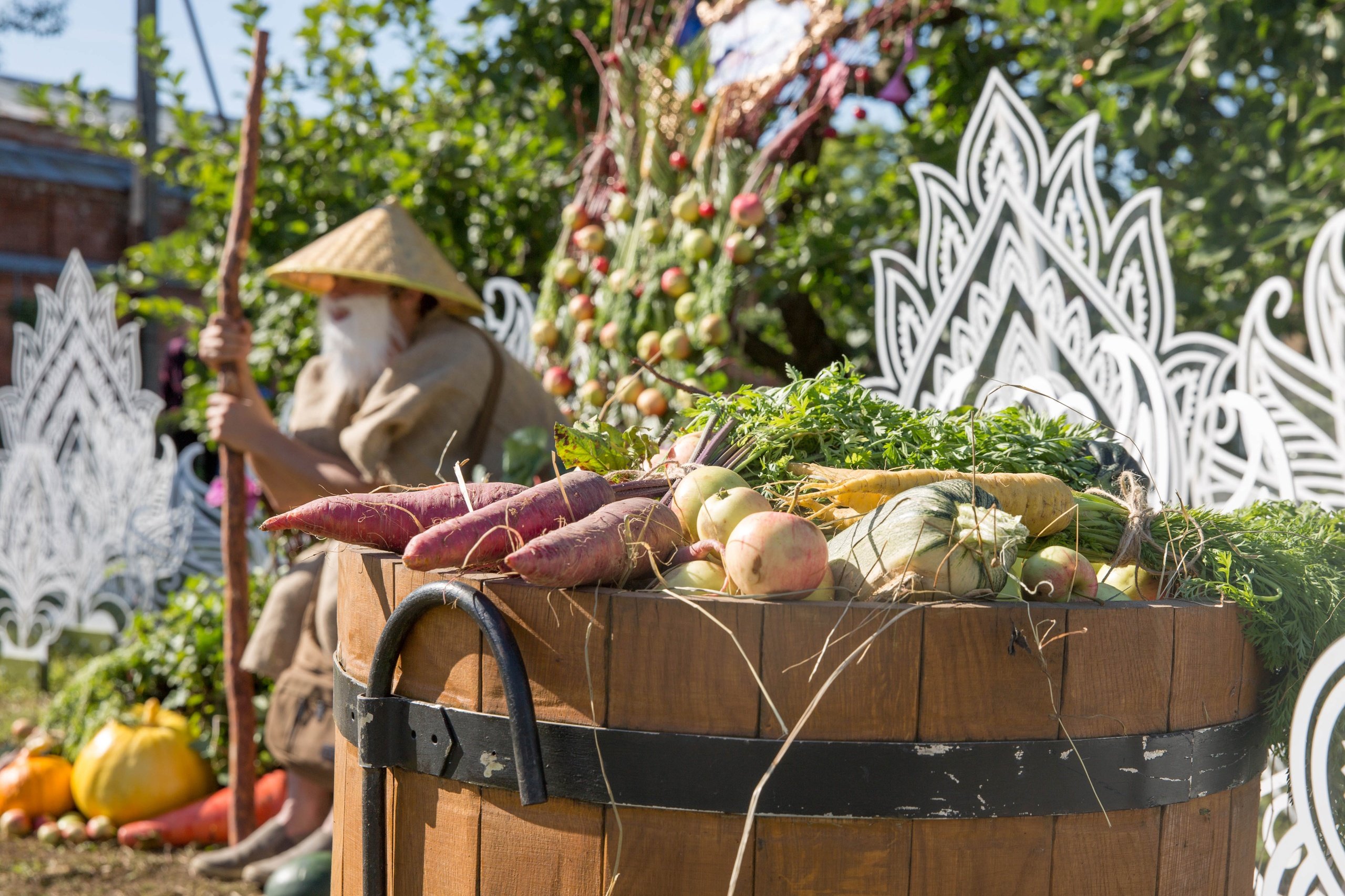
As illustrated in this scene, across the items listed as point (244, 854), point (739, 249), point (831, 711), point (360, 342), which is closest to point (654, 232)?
point (739, 249)

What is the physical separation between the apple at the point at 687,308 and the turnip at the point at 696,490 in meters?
2.13

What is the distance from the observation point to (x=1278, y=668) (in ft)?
4.61

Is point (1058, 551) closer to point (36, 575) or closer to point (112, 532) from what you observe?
point (112, 532)

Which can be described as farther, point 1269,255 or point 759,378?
point 759,378

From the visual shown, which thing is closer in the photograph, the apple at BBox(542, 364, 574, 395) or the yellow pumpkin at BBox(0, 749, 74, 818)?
the apple at BBox(542, 364, 574, 395)

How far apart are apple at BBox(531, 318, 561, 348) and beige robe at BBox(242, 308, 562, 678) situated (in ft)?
1.96

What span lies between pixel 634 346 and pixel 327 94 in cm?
243

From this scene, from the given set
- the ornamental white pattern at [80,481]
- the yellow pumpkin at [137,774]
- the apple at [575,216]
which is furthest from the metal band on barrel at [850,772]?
the ornamental white pattern at [80,481]

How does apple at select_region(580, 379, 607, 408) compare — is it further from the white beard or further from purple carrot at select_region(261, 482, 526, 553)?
purple carrot at select_region(261, 482, 526, 553)

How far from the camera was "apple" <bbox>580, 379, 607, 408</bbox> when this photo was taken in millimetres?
3646

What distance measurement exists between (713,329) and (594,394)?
0.50m

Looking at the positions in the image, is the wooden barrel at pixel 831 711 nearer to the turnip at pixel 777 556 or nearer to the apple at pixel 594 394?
the turnip at pixel 777 556

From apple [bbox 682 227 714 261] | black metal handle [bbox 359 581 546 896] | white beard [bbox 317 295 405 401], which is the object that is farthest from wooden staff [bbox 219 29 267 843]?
black metal handle [bbox 359 581 546 896]

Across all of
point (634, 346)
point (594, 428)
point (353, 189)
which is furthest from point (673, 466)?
point (353, 189)
